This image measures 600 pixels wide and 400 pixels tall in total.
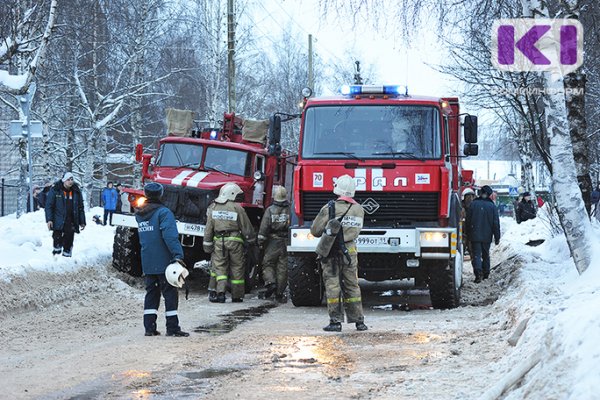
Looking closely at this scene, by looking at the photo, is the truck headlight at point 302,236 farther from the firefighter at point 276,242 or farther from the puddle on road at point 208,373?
the puddle on road at point 208,373

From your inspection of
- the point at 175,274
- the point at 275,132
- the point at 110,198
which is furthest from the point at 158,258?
the point at 110,198

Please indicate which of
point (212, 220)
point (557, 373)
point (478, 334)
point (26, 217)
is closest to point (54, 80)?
point (26, 217)

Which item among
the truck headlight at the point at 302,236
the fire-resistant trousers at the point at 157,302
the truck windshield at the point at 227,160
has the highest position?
the truck windshield at the point at 227,160

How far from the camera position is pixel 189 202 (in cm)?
1659

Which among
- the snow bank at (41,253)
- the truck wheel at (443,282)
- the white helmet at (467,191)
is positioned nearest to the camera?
the truck wheel at (443,282)

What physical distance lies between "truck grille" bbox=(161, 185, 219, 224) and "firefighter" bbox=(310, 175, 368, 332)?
5.13 meters

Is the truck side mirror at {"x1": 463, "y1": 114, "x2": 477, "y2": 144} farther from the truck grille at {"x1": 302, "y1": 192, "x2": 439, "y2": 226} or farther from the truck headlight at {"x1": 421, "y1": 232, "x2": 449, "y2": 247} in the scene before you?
the truck headlight at {"x1": 421, "y1": 232, "x2": 449, "y2": 247}

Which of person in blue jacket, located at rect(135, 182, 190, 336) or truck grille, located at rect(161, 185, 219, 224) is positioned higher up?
truck grille, located at rect(161, 185, 219, 224)

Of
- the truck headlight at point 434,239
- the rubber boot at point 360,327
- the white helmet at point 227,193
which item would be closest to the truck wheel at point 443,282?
the truck headlight at point 434,239

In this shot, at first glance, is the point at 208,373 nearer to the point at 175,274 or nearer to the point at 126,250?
the point at 175,274

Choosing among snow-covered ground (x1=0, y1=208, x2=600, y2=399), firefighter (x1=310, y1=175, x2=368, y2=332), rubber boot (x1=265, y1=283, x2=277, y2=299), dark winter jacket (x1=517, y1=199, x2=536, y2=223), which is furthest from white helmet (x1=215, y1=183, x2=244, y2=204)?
dark winter jacket (x1=517, y1=199, x2=536, y2=223)

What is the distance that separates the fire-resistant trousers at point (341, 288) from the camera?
11.5 m

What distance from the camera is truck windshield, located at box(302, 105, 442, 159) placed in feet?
45.8

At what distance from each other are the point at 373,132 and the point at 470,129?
150 cm
